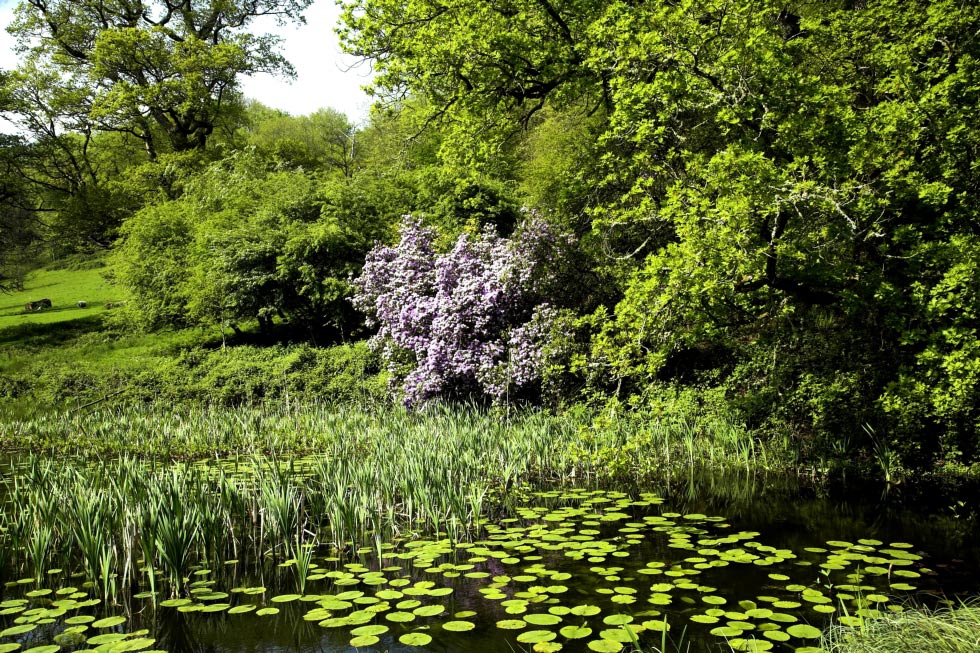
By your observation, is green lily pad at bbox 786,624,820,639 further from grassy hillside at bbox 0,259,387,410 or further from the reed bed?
grassy hillside at bbox 0,259,387,410

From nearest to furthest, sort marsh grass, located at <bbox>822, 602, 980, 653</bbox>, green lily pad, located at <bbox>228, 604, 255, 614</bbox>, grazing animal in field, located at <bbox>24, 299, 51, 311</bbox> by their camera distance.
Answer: marsh grass, located at <bbox>822, 602, 980, 653</bbox>
green lily pad, located at <bbox>228, 604, 255, 614</bbox>
grazing animal in field, located at <bbox>24, 299, 51, 311</bbox>

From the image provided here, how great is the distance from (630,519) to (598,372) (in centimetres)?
382

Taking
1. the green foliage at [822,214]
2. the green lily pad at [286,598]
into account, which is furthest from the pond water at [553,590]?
the green foliage at [822,214]

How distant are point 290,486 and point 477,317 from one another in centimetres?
619

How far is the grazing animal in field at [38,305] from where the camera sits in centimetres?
2862

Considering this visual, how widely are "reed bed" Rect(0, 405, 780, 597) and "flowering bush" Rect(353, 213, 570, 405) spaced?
3.87ft

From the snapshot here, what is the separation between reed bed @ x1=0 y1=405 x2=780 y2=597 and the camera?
4641 mm

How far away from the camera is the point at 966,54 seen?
672 cm

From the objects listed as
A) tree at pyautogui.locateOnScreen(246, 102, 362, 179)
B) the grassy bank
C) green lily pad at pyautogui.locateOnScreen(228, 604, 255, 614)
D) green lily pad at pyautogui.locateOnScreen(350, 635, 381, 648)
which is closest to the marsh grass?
green lily pad at pyautogui.locateOnScreen(350, 635, 381, 648)

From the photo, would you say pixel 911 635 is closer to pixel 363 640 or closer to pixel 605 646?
pixel 605 646

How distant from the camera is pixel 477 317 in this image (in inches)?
436

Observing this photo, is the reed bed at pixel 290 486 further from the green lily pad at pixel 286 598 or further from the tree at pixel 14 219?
the tree at pixel 14 219

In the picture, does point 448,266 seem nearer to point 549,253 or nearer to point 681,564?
point 549,253

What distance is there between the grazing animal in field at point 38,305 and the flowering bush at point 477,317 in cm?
2352
